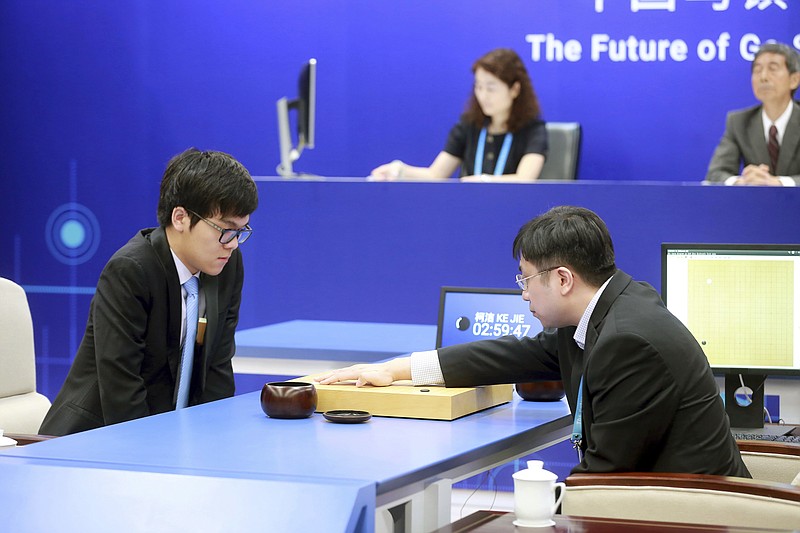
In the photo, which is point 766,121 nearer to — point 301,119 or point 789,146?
point 789,146

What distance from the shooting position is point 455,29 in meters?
7.27

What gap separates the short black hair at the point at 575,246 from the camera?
2.47 metres

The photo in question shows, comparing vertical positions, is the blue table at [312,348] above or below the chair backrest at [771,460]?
above

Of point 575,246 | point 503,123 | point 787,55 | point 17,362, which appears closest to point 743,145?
point 787,55

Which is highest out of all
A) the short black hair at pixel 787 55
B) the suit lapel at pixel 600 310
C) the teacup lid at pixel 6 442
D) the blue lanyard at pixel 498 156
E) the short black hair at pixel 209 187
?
the short black hair at pixel 787 55

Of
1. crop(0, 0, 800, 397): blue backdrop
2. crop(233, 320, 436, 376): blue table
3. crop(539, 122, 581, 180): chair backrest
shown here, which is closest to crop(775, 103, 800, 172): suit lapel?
crop(539, 122, 581, 180): chair backrest

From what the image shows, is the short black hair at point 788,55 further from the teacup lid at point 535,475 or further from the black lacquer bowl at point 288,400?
the teacup lid at point 535,475

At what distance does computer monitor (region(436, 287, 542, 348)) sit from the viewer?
136 inches

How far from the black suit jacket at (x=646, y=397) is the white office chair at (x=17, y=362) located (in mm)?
1552

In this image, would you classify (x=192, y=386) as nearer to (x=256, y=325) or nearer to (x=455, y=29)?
(x=256, y=325)

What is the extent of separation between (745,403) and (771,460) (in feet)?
1.77

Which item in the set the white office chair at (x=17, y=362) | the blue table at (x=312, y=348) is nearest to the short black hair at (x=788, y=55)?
the blue table at (x=312, y=348)

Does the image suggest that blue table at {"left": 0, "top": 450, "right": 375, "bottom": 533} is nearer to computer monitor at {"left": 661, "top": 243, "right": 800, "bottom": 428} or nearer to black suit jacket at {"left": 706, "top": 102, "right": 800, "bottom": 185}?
computer monitor at {"left": 661, "top": 243, "right": 800, "bottom": 428}

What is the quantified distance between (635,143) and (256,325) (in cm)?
314
